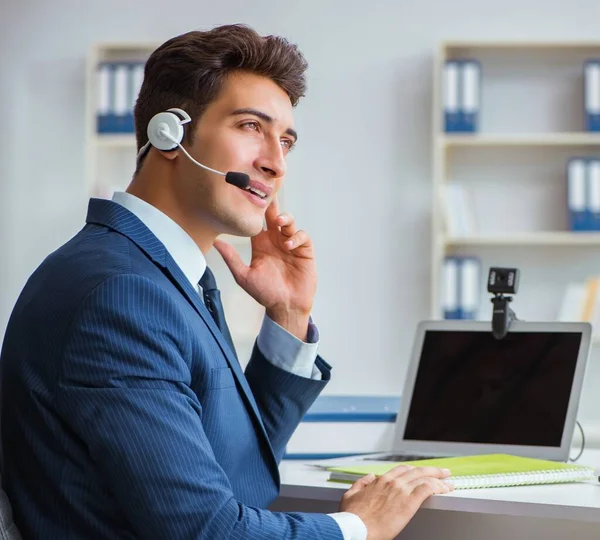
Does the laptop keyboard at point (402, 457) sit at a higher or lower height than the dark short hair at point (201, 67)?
lower

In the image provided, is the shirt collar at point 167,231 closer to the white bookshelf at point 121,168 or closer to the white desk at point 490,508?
the white desk at point 490,508

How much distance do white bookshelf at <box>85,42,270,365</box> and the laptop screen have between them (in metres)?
2.40

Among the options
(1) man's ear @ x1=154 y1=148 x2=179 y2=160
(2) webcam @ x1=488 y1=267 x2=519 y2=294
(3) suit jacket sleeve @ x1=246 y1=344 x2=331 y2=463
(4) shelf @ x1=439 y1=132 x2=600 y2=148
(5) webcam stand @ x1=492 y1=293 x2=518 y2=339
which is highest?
(4) shelf @ x1=439 y1=132 x2=600 y2=148

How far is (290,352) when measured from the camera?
170 centimetres

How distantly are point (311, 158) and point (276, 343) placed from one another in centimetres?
295

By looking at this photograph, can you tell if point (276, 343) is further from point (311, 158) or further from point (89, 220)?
point (311, 158)

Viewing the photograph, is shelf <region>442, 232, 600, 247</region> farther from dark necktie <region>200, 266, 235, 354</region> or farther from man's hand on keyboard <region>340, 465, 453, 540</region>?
man's hand on keyboard <region>340, 465, 453, 540</region>

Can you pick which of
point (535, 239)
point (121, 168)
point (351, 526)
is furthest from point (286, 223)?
point (121, 168)

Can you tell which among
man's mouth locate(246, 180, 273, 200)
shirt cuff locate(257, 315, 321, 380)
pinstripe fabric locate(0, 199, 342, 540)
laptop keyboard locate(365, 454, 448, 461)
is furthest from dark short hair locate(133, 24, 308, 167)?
laptop keyboard locate(365, 454, 448, 461)

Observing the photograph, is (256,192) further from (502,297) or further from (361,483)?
(502,297)

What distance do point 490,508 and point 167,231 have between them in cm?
61

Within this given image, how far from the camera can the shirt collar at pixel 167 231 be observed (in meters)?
1.45

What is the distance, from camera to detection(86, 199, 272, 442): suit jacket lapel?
1.35 m

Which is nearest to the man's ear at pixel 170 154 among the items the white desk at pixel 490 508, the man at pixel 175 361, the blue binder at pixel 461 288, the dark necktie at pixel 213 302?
the man at pixel 175 361
